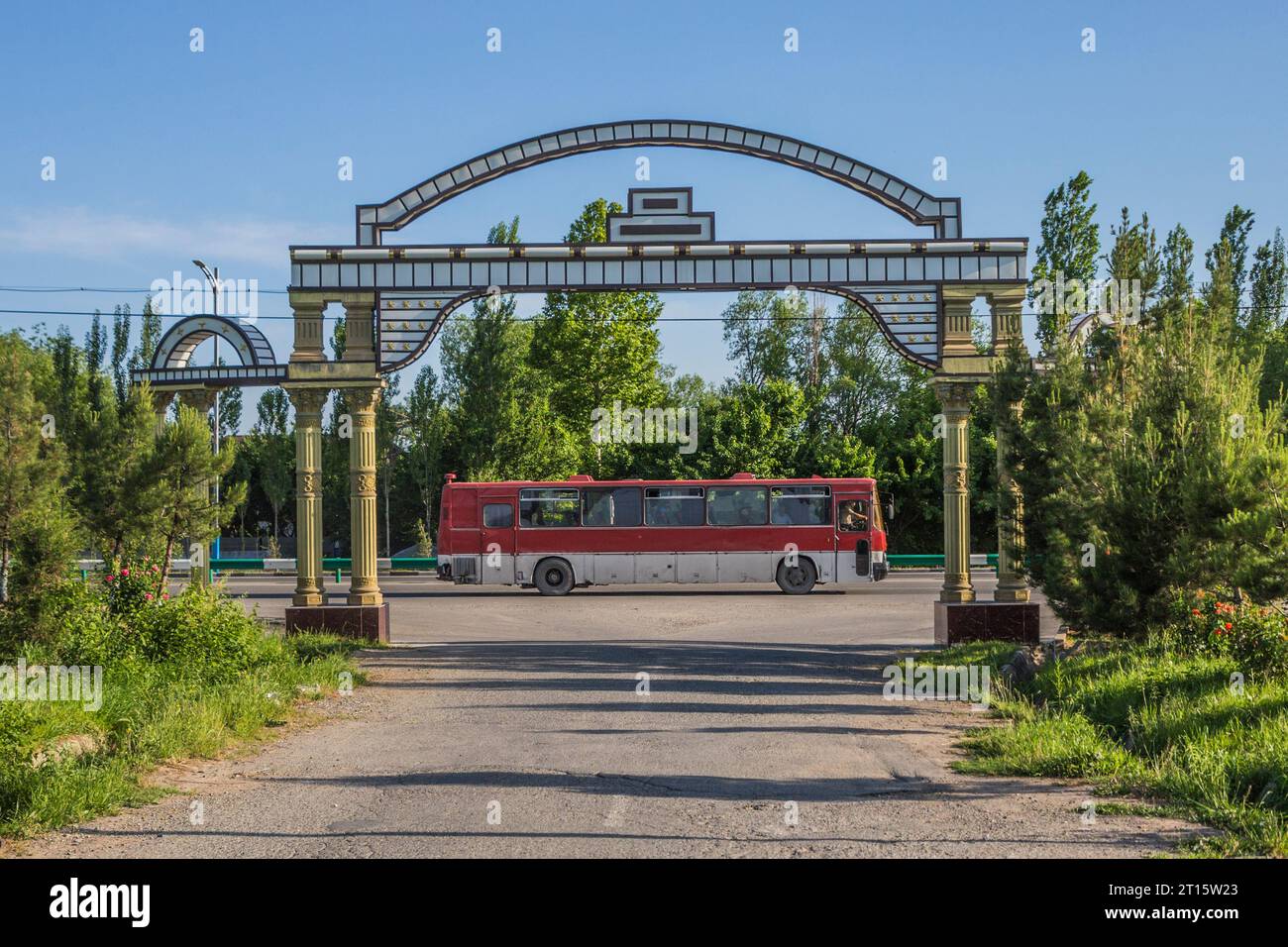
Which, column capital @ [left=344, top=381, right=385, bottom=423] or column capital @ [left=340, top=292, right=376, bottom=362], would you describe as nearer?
column capital @ [left=340, top=292, right=376, bottom=362]

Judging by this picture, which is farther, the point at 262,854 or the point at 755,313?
the point at 755,313

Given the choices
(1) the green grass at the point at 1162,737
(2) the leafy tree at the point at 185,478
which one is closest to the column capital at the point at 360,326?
(2) the leafy tree at the point at 185,478

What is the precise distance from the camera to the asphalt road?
287 inches

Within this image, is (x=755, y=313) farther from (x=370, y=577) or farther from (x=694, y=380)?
(x=370, y=577)

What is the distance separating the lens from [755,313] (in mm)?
67375

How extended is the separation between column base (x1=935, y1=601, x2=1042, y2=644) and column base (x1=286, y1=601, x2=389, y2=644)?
29.6 ft

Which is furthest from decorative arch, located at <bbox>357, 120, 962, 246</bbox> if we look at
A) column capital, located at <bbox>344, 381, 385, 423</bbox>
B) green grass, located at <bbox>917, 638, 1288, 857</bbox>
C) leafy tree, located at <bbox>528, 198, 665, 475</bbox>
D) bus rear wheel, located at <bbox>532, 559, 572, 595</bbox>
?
leafy tree, located at <bbox>528, 198, 665, 475</bbox>

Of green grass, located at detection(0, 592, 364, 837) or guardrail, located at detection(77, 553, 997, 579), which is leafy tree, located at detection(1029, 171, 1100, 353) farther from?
green grass, located at detection(0, 592, 364, 837)

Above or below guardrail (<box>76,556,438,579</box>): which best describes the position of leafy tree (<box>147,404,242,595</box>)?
above

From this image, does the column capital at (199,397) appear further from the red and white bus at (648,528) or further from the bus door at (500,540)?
the bus door at (500,540)

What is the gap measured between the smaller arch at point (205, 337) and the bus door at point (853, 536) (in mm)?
15478

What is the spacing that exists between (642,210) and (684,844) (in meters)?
13.7

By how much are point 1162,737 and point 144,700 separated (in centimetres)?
912

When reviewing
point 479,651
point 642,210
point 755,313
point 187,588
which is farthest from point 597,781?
point 755,313
